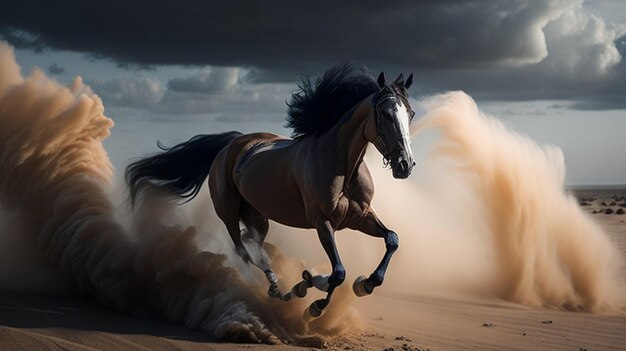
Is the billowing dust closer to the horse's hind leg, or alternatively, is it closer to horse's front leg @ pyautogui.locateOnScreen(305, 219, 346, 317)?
the horse's hind leg

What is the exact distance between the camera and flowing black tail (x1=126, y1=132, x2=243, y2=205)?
35.2 feet

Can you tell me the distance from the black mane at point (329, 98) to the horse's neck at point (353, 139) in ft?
1.18

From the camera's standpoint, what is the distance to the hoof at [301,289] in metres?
8.08

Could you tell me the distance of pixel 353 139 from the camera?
24.8 feet

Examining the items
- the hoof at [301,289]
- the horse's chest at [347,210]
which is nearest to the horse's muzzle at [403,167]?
the horse's chest at [347,210]

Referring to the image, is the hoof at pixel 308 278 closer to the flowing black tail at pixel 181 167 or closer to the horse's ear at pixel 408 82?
the horse's ear at pixel 408 82

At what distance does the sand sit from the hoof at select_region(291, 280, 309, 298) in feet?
1.82

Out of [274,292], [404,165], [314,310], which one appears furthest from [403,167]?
[274,292]

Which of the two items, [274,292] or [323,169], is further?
[274,292]

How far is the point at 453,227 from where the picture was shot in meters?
13.7

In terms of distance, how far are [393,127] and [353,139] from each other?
683mm

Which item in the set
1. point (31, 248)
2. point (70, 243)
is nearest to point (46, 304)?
point (70, 243)

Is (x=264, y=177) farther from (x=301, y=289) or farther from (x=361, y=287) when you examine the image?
(x=361, y=287)

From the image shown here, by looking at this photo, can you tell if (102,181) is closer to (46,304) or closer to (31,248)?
(31,248)
